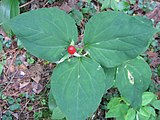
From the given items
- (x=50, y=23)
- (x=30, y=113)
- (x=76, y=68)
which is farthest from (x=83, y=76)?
(x=30, y=113)

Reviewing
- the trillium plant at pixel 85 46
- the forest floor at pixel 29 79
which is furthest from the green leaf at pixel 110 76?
the forest floor at pixel 29 79

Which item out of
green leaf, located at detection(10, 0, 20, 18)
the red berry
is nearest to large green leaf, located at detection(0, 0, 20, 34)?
green leaf, located at detection(10, 0, 20, 18)

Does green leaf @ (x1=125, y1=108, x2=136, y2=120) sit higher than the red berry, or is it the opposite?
the red berry

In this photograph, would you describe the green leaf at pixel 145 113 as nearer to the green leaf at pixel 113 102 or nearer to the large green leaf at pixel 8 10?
the green leaf at pixel 113 102

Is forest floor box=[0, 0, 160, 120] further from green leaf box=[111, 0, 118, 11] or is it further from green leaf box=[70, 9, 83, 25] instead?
green leaf box=[111, 0, 118, 11]

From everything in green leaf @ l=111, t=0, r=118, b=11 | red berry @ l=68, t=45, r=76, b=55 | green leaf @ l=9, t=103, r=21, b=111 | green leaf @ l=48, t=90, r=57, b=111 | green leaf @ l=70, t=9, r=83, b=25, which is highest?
green leaf @ l=111, t=0, r=118, b=11

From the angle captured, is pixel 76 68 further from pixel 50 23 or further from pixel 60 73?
pixel 50 23
